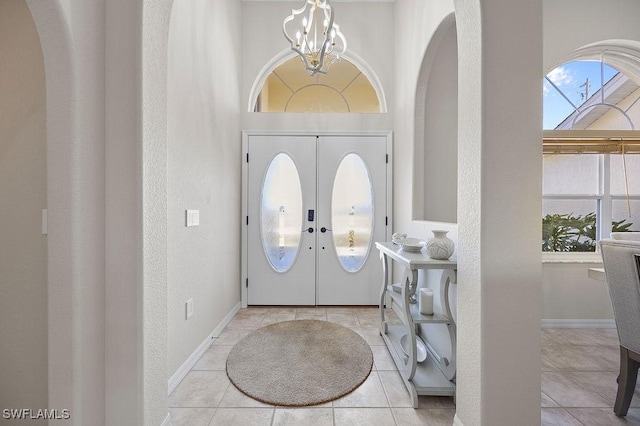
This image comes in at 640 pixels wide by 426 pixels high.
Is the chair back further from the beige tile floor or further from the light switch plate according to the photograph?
the light switch plate

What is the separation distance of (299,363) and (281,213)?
1.80 metres

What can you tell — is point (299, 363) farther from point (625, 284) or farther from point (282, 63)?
point (282, 63)

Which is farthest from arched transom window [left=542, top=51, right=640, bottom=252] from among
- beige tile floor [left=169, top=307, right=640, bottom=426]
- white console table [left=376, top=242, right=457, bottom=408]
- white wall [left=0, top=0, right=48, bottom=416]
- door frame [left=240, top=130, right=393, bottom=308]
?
white wall [left=0, top=0, right=48, bottom=416]

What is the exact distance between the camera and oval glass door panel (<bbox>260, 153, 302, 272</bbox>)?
3.51 metres

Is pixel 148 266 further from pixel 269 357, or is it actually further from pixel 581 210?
pixel 581 210

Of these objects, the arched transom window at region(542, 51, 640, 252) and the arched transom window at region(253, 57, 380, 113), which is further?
the arched transom window at region(253, 57, 380, 113)

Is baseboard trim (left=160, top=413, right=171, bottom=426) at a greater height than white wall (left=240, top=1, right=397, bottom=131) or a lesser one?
lesser

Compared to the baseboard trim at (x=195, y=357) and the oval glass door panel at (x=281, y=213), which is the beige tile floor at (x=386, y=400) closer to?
the baseboard trim at (x=195, y=357)

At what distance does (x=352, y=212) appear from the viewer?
11.6 ft

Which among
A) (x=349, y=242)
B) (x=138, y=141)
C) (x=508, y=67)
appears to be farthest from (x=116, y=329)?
(x=349, y=242)

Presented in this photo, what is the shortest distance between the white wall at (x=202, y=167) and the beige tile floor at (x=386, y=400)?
10.0 inches

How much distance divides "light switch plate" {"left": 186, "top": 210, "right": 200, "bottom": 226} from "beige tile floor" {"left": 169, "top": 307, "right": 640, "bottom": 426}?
1.13m

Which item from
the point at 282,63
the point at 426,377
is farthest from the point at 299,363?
the point at 282,63

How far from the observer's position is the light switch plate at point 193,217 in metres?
2.13
